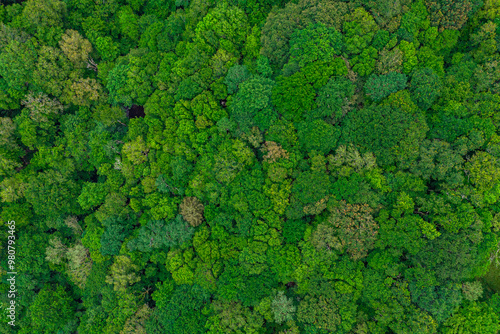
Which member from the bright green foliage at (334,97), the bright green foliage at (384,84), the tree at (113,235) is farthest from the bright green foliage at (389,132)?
the tree at (113,235)

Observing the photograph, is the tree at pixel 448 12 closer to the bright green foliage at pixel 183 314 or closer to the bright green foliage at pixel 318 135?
the bright green foliage at pixel 318 135

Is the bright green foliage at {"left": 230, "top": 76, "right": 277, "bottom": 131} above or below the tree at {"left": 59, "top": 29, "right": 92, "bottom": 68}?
below

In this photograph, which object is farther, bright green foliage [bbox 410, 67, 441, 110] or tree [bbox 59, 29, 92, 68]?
tree [bbox 59, 29, 92, 68]

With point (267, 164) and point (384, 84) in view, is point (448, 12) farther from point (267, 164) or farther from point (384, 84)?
point (267, 164)

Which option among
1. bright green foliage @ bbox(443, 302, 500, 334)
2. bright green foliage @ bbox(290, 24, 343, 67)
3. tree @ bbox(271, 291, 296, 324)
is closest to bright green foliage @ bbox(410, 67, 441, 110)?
bright green foliage @ bbox(290, 24, 343, 67)

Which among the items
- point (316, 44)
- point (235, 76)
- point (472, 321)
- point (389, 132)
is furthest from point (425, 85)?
point (472, 321)

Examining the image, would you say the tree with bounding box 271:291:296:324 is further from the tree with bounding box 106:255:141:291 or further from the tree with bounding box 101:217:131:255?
the tree with bounding box 101:217:131:255

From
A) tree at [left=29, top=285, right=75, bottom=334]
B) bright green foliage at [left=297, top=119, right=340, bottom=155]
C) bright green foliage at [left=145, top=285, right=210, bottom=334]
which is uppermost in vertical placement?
bright green foliage at [left=297, top=119, right=340, bottom=155]
